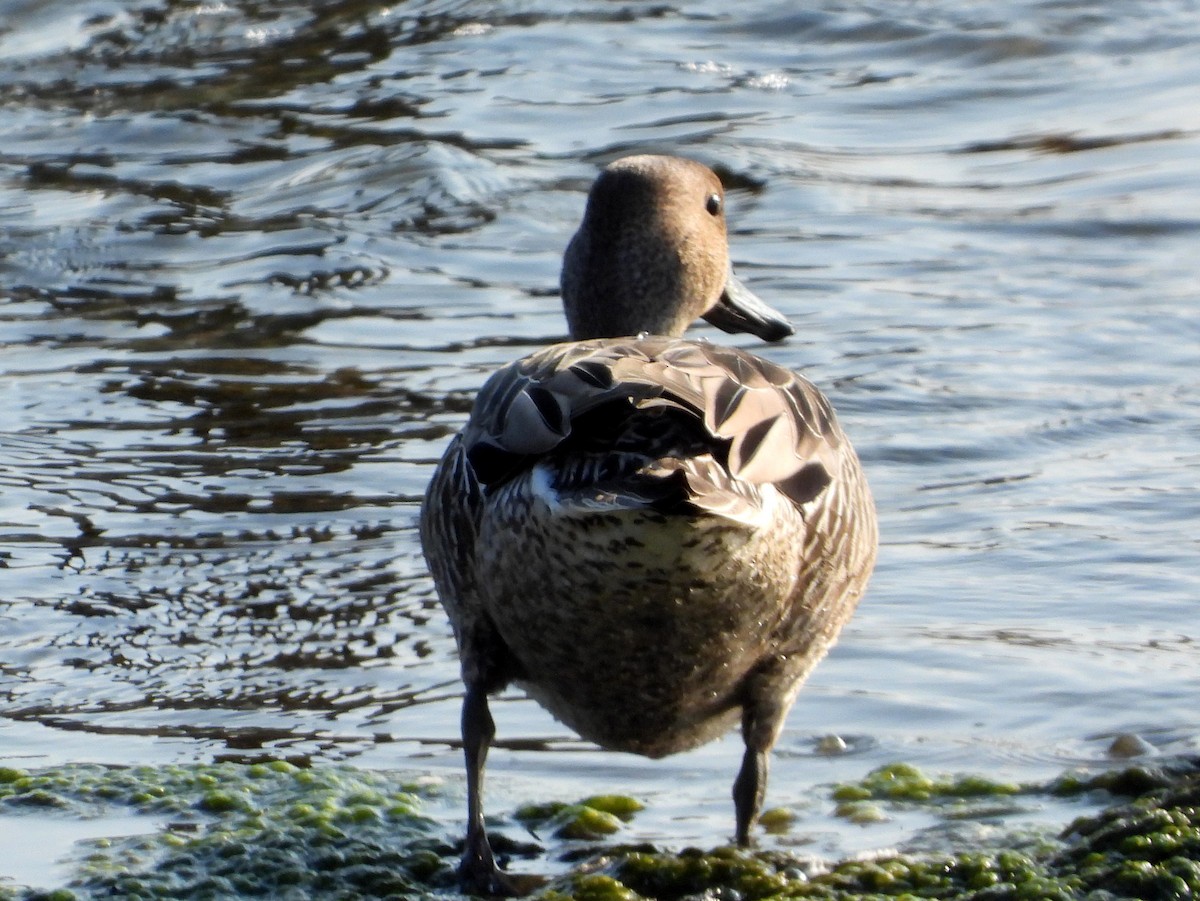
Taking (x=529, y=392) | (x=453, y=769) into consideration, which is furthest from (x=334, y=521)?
(x=529, y=392)

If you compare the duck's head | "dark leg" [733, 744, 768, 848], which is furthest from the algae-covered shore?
the duck's head

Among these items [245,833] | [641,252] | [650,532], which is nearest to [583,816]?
[245,833]

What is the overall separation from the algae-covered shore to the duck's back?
366 mm

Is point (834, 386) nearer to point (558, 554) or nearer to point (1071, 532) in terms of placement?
point (1071, 532)

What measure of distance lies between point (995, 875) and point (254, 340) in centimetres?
587

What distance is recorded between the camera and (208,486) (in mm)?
7469

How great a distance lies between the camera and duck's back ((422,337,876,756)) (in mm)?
3902

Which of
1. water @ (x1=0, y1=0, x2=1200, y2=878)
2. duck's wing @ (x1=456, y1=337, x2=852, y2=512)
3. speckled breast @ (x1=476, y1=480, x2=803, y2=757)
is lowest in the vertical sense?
water @ (x1=0, y1=0, x2=1200, y2=878)

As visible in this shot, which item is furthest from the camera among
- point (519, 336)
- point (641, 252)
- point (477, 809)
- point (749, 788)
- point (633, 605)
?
point (519, 336)

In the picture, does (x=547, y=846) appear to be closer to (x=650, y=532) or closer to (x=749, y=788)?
(x=749, y=788)

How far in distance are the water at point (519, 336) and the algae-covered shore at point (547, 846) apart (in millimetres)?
212

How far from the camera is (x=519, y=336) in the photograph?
9.23 metres

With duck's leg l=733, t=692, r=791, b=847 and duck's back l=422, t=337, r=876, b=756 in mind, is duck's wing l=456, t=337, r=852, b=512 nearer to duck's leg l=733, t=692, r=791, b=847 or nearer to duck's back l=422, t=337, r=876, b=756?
duck's back l=422, t=337, r=876, b=756

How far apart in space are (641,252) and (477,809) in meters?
1.89
